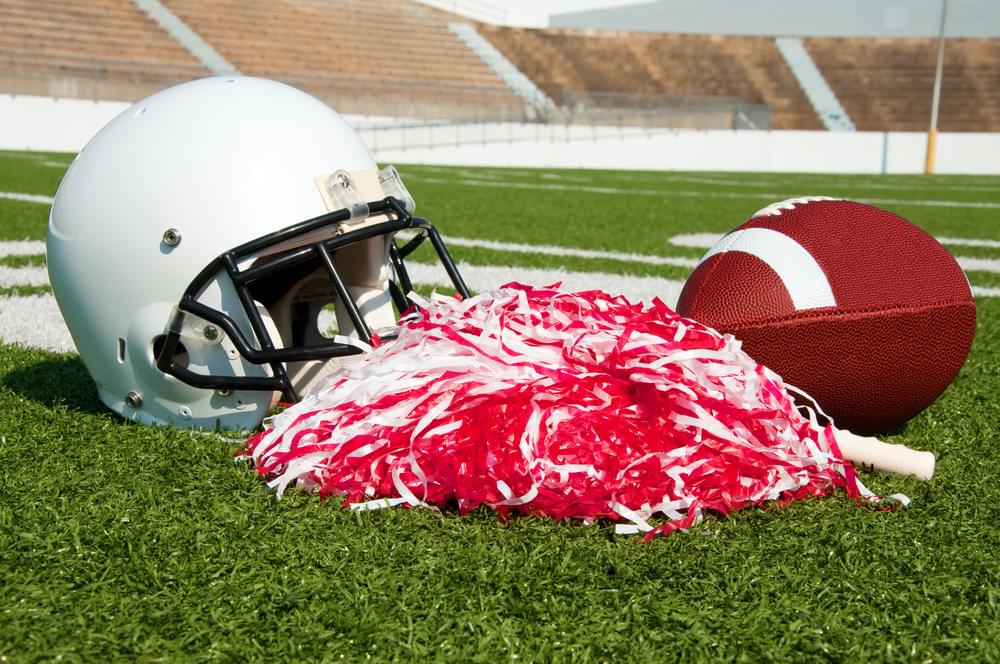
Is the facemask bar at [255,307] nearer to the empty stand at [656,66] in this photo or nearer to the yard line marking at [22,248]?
the yard line marking at [22,248]

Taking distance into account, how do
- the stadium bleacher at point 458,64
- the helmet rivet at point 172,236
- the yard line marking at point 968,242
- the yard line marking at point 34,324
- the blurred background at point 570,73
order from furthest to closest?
the blurred background at point 570,73 < the stadium bleacher at point 458,64 < the yard line marking at point 968,242 < the yard line marking at point 34,324 < the helmet rivet at point 172,236

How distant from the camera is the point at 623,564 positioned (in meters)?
1.38

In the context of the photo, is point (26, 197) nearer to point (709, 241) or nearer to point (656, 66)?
point (709, 241)

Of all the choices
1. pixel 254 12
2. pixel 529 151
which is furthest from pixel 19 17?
pixel 529 151

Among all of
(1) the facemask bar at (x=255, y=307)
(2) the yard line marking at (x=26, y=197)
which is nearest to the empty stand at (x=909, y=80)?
(2) the yard line marking at (x=26, y=197)

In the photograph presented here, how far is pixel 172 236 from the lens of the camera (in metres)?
1.90

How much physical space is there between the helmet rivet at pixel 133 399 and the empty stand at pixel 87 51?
15391 mm

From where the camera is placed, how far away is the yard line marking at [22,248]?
4622mm

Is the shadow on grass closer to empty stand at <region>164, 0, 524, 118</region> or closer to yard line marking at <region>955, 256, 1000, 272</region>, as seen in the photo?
yard line marking at <region>955, 256, 1000, 272</region>

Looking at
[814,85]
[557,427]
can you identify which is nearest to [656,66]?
[814,85]

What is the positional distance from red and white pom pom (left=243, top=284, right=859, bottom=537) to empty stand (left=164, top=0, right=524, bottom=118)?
16608 mm

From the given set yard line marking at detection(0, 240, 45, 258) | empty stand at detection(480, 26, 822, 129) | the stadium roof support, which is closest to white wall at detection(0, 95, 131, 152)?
empty stand at detection(480, 26, 822, 129)

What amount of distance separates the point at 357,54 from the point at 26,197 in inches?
577

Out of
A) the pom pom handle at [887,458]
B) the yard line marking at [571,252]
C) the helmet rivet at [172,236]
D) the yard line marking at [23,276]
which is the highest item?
the helmet rivet at [172,236]
